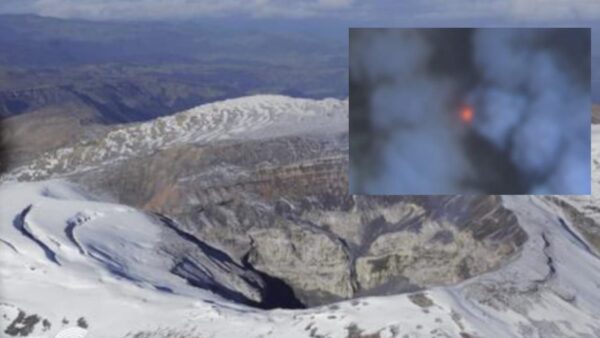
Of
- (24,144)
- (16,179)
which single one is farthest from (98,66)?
(16,179)

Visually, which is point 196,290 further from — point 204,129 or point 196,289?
point 204,129

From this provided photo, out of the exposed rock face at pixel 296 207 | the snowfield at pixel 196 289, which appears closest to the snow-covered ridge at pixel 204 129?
the exposed rock face at pixel 296 207

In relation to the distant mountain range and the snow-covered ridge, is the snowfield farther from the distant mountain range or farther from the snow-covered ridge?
the distant mountain range

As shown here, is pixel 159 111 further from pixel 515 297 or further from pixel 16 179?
pixel 515 297

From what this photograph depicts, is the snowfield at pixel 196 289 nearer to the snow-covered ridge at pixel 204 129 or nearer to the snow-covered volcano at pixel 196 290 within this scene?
the snow-covered volcano at pixel 196 290

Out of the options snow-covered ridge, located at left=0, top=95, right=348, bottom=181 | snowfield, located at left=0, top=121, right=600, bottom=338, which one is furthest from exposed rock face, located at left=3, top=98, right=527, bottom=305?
snowfield, located at left=0, top=121, right=600, bottom=338

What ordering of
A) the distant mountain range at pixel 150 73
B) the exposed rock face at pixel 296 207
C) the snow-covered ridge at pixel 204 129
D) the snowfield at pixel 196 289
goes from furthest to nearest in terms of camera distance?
the distant mountain range at pixel 150 73, the snow-covered ridge at pixel 204 129, the exposed rock face at pixel 296 207, the snowfield at pixel 196 289
